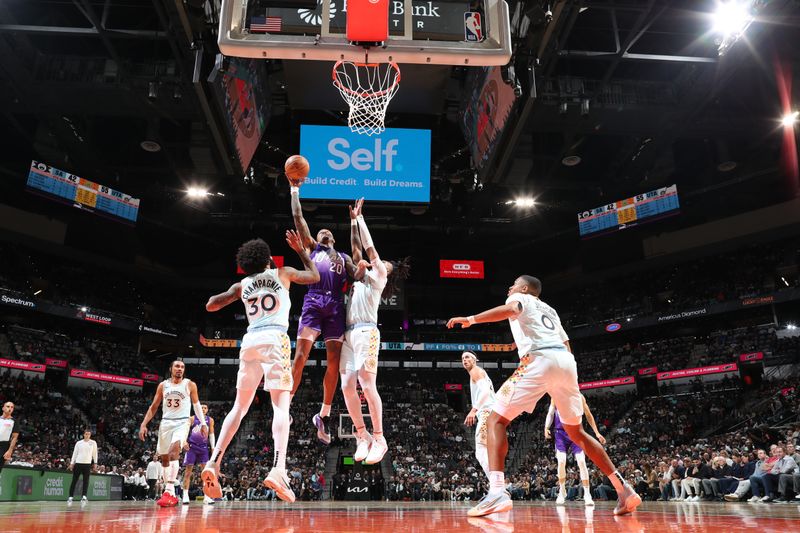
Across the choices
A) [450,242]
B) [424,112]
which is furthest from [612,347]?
[424,112]

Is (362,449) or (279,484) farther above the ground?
(362,449)

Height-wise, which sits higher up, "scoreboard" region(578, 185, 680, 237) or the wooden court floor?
"scoreboard" region(578, 185, 680, 237)

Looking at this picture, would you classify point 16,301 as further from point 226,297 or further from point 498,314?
point 498,314

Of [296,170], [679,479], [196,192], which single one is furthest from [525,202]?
[296,170]

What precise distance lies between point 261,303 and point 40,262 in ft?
93.3

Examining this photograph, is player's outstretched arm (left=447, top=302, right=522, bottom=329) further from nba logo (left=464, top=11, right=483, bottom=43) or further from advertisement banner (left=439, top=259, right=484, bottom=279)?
advertisement banner (left=439, top=259, right=484, bottom=279)

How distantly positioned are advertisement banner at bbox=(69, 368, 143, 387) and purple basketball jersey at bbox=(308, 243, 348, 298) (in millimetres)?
25581

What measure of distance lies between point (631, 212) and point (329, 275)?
18640 millimetres

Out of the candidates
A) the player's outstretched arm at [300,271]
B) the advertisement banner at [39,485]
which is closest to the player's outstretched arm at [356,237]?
the player's outstretched arm at [300,271]

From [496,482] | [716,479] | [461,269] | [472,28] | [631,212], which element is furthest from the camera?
[461,269]

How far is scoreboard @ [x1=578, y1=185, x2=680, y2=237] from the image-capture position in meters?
21.1

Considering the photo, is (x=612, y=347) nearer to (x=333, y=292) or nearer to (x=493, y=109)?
(x=493, y=109)

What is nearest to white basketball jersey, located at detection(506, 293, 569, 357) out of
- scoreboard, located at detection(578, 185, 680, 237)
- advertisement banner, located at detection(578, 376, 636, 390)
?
scoreboard, located at detection(578, 185, 680, 237)

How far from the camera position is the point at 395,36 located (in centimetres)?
630
